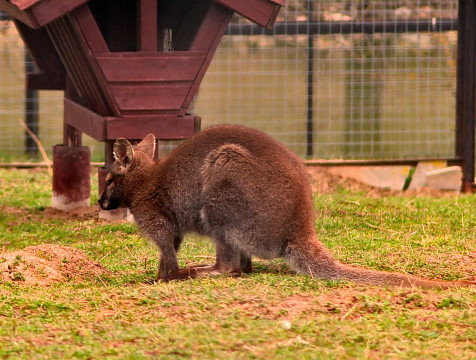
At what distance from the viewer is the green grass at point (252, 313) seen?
396 cm

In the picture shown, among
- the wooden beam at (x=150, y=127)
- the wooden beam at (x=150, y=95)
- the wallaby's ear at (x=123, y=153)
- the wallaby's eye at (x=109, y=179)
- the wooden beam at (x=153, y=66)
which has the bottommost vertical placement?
the wallaby's eye at (x=109, y=179)

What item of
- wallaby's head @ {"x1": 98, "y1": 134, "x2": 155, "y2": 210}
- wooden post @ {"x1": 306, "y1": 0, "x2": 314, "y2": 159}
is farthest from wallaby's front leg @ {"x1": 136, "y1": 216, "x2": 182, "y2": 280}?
wooden post @ {"x1": 306, "y1": 0, "x2": 314, "y2": 159}

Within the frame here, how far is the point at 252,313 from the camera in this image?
4422mm

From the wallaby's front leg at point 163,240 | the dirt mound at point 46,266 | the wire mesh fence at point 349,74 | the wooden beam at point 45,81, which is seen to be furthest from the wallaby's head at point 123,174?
the wire mesh fence at point 349,74

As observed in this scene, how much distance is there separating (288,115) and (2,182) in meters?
5.05

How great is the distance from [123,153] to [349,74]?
529 centimetres

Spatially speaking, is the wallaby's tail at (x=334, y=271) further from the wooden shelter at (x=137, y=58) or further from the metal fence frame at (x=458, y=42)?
the metal fence frame at (x=458, y=42)

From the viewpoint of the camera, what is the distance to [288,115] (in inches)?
524

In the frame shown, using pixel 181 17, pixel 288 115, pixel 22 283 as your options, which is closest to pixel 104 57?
pixel 181 17

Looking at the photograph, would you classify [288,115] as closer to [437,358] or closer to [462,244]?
[462,244]

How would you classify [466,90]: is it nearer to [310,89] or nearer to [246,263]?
[310,89]

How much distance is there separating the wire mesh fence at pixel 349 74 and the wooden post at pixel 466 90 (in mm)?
379

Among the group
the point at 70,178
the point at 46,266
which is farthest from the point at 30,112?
the point at 46,266

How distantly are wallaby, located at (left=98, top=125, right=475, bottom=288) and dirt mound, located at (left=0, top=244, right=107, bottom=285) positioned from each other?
1.55ft
